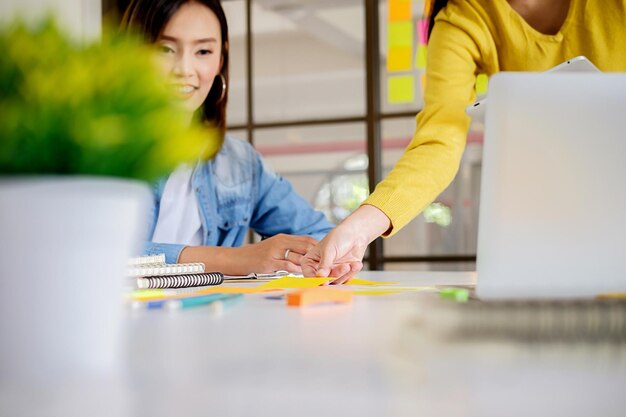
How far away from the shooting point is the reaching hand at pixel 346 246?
0.94 meters

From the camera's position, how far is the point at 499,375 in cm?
28

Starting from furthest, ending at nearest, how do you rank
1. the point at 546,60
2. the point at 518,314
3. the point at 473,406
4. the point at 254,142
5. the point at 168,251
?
the point at 254,142
the point at 168,251
the point at 546,60
the point at 518,314
the point at 473,406

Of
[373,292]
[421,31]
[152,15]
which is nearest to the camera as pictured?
[373,292]

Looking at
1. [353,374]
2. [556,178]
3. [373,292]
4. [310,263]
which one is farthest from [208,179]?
[353,374]

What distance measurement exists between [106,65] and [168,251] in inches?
43.4

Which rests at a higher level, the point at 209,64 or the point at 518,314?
the point at 209,64

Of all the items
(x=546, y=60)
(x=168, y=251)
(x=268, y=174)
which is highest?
(x=546, y=60)

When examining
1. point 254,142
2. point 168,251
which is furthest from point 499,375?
point 254,142

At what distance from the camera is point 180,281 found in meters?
0.83

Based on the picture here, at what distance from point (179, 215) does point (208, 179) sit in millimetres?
113

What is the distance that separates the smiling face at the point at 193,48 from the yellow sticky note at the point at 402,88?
164 centimetres

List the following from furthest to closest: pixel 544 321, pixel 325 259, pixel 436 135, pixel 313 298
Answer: pixel 436 135 < pixel 325 259 < pixel 313 298 < pixel 544 321

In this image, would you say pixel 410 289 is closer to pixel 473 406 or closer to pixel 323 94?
pixel 473 406

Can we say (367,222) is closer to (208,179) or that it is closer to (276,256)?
(276,256)
